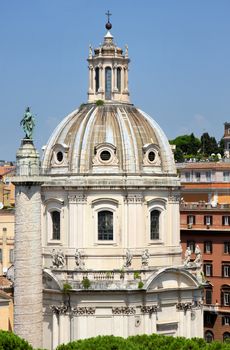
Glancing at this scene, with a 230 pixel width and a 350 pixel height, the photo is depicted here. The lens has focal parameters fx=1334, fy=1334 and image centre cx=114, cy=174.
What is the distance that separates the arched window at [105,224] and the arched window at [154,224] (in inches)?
106

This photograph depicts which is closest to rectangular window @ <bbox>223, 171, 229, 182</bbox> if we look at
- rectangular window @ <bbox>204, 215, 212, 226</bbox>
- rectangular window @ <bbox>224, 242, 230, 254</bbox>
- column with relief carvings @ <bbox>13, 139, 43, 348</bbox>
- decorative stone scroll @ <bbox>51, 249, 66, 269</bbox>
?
rectangular window @ <bbox>204, 215, 212, 226</bbox>

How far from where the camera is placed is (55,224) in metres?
81.4

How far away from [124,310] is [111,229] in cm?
499

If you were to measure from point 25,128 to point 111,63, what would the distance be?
47.7ft

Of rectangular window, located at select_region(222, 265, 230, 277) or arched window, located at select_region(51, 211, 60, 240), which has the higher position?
rectangular window, located at select_region(222, 265, 230, 277)

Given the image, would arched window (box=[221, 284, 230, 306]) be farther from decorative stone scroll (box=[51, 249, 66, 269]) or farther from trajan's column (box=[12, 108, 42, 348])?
trajan's column (box=[12, 108, 42, 348])

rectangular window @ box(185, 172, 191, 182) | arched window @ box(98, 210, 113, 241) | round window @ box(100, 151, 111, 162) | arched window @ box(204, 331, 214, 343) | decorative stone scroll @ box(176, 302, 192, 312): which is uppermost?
rectangular window @ box(185, 172, 191, 182)

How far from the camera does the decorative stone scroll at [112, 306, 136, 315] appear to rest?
257 feet

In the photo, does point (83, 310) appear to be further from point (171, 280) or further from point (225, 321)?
point (225, 321)

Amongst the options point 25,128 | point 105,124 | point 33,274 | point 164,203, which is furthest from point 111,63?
point 33,274

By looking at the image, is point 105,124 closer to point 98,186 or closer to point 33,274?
point 98,186

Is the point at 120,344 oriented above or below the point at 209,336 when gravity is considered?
below

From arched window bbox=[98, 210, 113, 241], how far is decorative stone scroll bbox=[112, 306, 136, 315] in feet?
14.2

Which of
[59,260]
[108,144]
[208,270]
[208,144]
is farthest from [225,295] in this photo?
[208,144]
